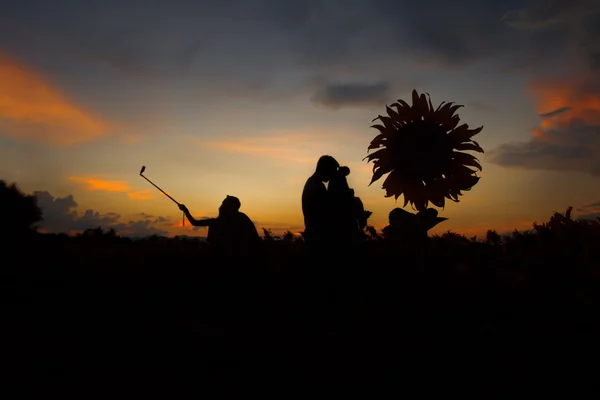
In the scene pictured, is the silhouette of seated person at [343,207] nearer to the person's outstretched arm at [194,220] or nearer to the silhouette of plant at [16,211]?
the person's outstretched arm at [194,220]

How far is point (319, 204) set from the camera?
8.66 m

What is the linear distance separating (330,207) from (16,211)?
36.2 ft

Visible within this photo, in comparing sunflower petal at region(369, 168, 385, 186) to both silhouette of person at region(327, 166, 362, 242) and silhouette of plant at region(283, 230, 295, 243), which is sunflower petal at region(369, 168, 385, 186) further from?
silhouette of plant at region(283, 230, 295, 243)

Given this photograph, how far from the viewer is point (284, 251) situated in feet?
38.4

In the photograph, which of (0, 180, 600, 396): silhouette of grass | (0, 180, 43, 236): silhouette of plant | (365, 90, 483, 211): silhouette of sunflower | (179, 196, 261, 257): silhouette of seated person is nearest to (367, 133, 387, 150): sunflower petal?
(365, 90, 483, 211): silhouette of sunflower

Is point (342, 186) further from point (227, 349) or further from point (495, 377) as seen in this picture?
point (495, 377)

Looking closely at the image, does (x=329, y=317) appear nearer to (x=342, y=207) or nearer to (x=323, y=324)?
(x=323, y=324)

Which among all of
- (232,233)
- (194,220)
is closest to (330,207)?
(232,233)

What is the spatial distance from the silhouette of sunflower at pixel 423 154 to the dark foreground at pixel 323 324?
114cm

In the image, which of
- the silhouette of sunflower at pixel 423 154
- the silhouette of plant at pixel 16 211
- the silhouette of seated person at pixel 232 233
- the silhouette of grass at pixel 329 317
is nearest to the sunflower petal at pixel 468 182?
the silhouette of sunflower at pixel 423 154

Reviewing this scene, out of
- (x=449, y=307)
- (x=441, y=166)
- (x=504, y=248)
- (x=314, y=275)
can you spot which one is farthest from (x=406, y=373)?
(x=314, y=275)

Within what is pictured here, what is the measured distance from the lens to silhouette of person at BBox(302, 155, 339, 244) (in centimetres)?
866

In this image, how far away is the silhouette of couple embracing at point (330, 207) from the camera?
8.63 meters

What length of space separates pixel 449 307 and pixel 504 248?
3.61 feet
